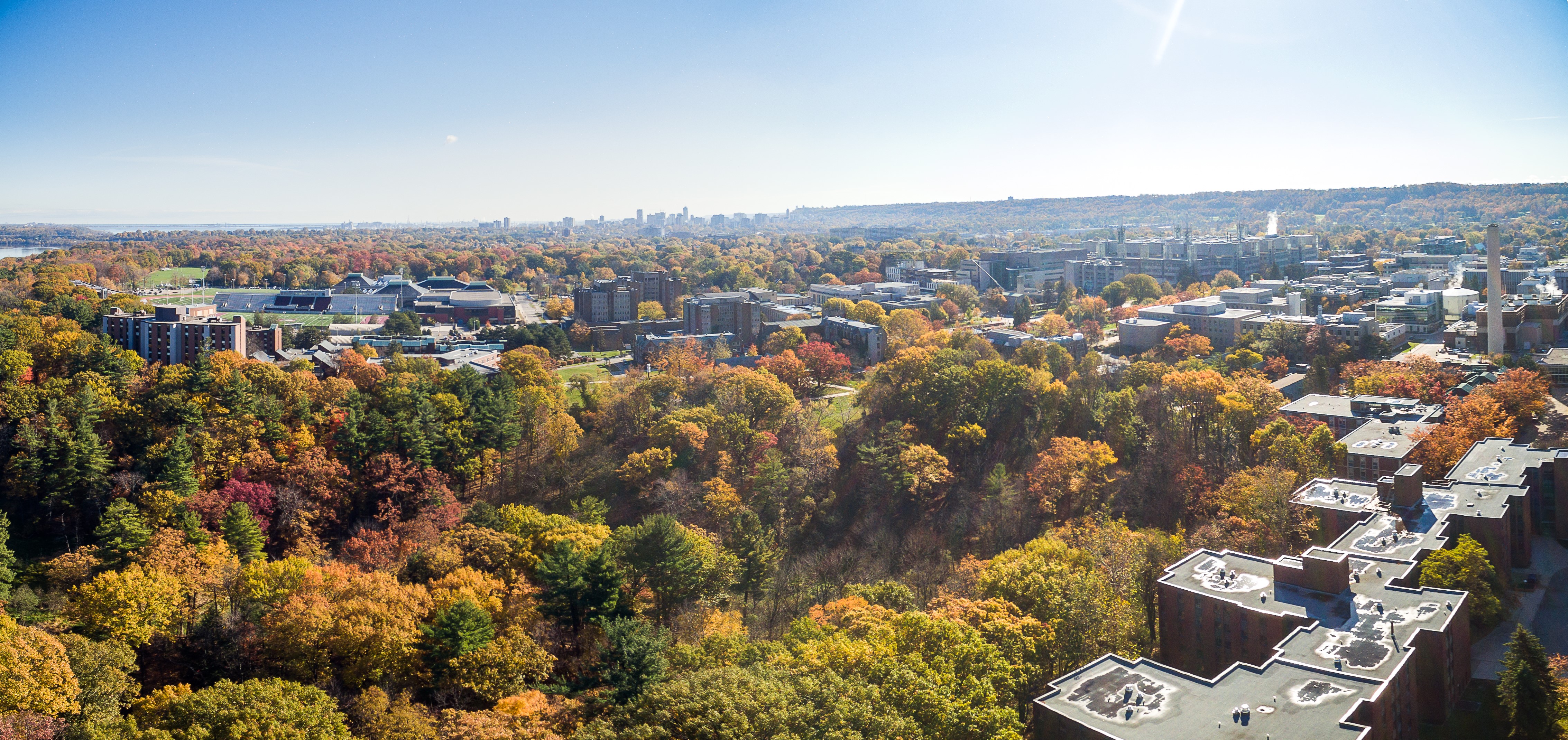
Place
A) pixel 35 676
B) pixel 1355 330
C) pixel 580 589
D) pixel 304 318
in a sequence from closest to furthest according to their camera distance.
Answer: pixel 35 676, pixel 580 589, pixel 1355 330, pixel 304 318

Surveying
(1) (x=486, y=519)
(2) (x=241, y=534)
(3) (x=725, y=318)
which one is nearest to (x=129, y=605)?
(2) (x=241, y=534)

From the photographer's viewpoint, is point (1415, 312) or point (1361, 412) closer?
point (1361, 412)

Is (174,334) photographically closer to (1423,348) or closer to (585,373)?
(585,373)

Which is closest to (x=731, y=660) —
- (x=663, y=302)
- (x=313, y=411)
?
(x=313, y=411)

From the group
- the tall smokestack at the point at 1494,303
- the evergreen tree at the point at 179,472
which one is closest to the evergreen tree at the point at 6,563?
the evergreen tree at the point at 179,472

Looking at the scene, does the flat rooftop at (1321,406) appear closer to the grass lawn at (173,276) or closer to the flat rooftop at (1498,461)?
the flat rooftop at (1498,461)

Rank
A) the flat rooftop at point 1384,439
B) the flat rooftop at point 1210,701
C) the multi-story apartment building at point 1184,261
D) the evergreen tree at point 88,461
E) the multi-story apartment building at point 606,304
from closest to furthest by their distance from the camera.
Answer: the flat rooftop at point 1210,701, the flat rooftop at point 1384,439, the evergreen tree at point 88,461, the multi-story apartment building at point 606,304, the multi-story apartment building at point 1184,261

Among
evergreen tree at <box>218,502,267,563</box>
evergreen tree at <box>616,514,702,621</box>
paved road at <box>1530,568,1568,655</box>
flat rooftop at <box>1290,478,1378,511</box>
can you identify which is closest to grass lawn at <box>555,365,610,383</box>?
evergreen tree at <box>218,502,267,563</box>
